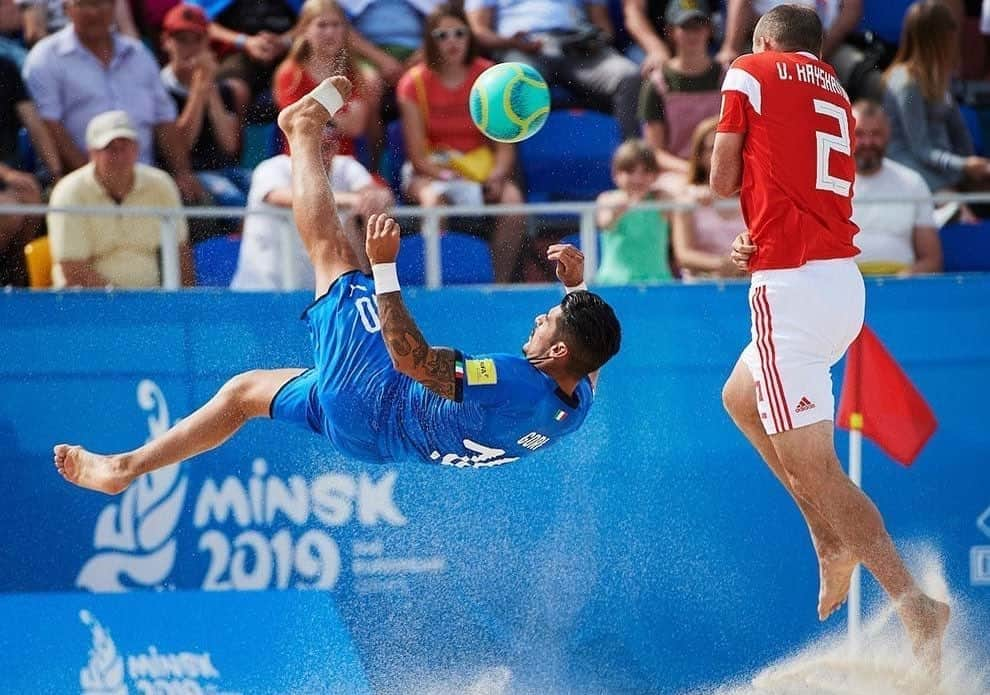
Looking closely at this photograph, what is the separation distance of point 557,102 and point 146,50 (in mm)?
2401

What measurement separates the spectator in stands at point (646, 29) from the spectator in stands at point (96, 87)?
9.18 ft

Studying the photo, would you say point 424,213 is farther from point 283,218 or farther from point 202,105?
point 202,105

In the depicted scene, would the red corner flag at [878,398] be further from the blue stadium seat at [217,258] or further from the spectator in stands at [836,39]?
the blue stadium seat at [217,258]

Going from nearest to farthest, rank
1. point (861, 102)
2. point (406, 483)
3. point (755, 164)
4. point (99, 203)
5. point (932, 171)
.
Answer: point (755, 164)
point (406, 483)
point (99, 203)
point (861, 102)
point (932, 171)

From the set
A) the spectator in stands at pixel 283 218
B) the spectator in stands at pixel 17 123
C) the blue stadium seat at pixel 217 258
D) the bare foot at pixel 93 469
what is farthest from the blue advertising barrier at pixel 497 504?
the spectator in stands at pixel 17 123

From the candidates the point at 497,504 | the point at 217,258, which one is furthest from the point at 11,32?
the point at 497,504

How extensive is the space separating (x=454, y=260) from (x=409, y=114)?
1245mm

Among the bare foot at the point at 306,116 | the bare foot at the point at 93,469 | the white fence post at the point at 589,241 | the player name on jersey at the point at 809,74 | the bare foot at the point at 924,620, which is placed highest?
the player name on jersey at the point at 809,74

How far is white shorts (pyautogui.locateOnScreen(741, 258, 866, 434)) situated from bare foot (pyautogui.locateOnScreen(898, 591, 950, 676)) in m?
Answer: 0.79

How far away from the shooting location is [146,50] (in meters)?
9.15

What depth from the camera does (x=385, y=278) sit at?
577cm

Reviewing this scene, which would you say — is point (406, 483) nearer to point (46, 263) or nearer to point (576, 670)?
point (576, 670)

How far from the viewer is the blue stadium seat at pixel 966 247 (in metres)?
8.52

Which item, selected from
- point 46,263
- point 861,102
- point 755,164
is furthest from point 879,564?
point 46,263
